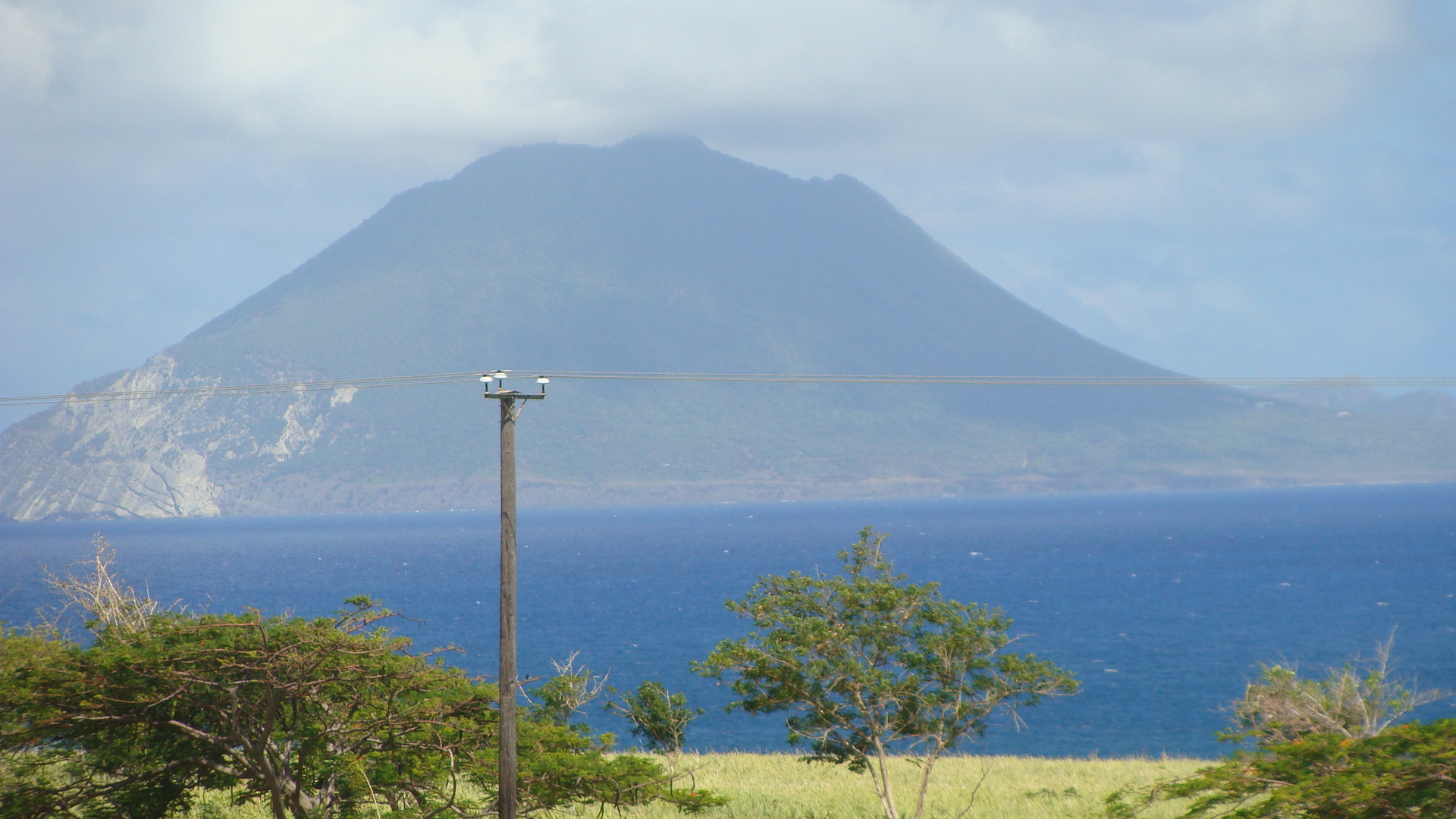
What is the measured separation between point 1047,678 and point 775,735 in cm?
2717

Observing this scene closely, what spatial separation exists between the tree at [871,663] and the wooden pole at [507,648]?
6371mm

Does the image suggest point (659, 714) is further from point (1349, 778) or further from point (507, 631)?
point (1349, 778)

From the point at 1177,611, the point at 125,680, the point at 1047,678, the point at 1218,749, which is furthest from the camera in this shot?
the point at 1177,611

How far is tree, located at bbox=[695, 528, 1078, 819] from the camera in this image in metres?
21.3

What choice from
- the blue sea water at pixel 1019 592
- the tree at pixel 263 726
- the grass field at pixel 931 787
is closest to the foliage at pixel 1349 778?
the grass field at pixel 931 787

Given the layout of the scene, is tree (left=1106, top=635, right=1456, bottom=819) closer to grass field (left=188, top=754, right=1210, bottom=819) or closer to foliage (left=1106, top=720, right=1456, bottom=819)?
foliage (left=1106, top=720, right=1456, bottom=819)

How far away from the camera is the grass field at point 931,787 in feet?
75.8

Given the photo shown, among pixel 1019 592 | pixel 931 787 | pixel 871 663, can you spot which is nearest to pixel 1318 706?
pixel 931 787

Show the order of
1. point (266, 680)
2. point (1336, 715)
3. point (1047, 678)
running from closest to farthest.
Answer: point (266, 680)
point (1047, 678)
point (1336, 715)

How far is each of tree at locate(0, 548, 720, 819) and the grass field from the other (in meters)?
3.49

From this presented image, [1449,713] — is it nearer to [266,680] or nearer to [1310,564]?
[266,680]

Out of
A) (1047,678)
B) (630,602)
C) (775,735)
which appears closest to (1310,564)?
(630,602)

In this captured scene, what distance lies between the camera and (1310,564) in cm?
11556

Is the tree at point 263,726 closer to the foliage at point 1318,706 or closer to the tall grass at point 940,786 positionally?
the tall grass at point 940,786
